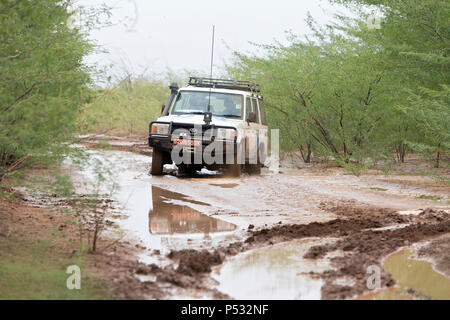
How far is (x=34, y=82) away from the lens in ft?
17.5

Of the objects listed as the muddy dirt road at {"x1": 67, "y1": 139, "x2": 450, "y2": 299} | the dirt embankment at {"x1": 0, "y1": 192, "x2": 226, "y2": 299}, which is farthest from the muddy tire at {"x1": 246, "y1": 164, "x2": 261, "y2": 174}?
the dirt embankment at {"x1": 0, "y1": 192, "x2": 226, "y2": 299}

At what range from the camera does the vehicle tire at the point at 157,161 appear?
42.5ft

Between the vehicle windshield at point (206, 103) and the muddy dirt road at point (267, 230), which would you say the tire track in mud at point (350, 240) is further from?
the vehicle windshield at point (206, 103)

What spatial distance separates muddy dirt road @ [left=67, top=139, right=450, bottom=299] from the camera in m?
5.15

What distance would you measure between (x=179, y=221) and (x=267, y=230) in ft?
4.46

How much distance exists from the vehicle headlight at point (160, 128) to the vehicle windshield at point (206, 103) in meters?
0.94

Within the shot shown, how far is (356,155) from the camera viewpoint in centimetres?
1515

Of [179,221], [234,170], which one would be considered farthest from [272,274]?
[234,170]

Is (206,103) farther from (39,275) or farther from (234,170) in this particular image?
(39,275)

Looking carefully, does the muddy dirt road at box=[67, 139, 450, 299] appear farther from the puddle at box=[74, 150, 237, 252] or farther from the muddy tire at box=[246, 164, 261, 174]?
the muddy tire at box=[246, 164, 261, 174]

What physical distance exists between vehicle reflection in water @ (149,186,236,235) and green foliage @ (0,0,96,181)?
2.06 m

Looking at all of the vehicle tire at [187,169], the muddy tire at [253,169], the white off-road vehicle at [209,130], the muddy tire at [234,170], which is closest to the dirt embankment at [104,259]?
the white off-road vehicle at [209,130]
